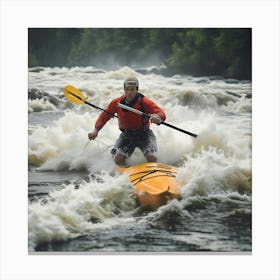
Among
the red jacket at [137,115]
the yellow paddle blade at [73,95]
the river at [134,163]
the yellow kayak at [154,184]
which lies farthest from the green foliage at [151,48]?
the yellow kayak at [154,184]

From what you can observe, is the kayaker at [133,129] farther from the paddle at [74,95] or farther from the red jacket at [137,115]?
the paddle at [74,95]

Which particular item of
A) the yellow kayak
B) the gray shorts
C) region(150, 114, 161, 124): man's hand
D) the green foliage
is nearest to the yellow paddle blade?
the green foliage

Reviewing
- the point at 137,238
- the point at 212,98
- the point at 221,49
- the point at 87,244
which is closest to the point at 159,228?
the point at 137,238

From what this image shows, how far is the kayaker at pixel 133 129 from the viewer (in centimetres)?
453

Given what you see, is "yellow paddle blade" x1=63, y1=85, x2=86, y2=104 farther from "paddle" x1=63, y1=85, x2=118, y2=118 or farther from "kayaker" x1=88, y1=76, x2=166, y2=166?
"kayaker" x1=88, y1=76, x2=166, y2=166

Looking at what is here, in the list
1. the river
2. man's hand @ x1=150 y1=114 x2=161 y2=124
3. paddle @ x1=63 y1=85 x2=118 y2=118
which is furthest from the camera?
paddle @ x1=63 y1=85 x2=118 y2=118

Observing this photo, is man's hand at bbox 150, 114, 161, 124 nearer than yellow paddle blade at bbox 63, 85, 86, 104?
Yes

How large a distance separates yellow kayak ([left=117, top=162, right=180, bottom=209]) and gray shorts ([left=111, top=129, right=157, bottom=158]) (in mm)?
153

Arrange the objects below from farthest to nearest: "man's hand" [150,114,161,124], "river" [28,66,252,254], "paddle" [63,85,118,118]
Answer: "paddle" [63,85,118,118]
"man's hand" [150,114,161,124]
"river" [28,66,252,254]

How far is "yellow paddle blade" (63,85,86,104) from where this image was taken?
4.61 meters

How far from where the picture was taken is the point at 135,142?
4.54 metres

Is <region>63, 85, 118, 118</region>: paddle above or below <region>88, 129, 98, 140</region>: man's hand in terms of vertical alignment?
above

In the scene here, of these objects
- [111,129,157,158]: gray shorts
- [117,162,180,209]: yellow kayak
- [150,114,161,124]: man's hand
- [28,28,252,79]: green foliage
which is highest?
[28,28,252,79]: green foliage

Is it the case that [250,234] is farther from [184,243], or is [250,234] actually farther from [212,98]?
[212,98]
